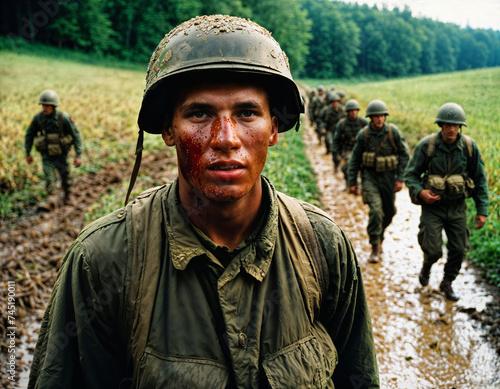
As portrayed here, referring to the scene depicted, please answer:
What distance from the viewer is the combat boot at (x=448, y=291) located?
5946 millimetres

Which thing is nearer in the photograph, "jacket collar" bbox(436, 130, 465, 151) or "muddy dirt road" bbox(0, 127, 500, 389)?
"muddy dirt road" bbox(0, 127, 500, 389)

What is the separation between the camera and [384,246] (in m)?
8.03

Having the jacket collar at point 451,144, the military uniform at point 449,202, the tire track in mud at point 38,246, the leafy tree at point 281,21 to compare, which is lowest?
the tire track in mud at point 38,246

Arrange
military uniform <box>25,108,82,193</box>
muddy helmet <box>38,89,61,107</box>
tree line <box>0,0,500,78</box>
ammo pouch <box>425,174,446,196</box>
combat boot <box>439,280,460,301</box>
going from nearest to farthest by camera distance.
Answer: ammo pouch <box>425,174,446,196</box> < combat boot <box>439,280,460,301</box> < muddy helmet <box>38,89,61,107</box> < military uniform <box>25,108,82,193</box> < tree line <box>0,0,500,78</box>

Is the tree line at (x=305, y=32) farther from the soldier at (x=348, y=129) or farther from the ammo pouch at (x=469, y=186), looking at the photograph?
the ammo pouch at (x=469, y=186)

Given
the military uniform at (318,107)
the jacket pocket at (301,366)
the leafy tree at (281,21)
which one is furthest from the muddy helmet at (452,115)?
the leafy tree at (281,21)

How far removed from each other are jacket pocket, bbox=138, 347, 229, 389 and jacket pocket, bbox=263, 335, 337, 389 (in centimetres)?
20

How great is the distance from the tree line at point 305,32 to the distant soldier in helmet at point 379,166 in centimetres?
3501

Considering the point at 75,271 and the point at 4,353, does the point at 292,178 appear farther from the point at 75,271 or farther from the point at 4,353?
the point at 75,271

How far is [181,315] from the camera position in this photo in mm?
1588

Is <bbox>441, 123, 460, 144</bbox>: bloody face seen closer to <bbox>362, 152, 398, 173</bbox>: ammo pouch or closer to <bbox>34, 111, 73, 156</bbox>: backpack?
<bbox>362, 152, 398, 173</bbox>: ammo pouch

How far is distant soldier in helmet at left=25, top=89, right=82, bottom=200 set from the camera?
945cm

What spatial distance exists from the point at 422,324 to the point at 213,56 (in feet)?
16.9

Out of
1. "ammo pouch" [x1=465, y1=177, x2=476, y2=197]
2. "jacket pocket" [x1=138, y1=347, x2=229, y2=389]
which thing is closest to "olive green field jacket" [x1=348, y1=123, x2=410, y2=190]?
"ammo pouch" [x1=465, y1=177, x2=476, y2=197]
